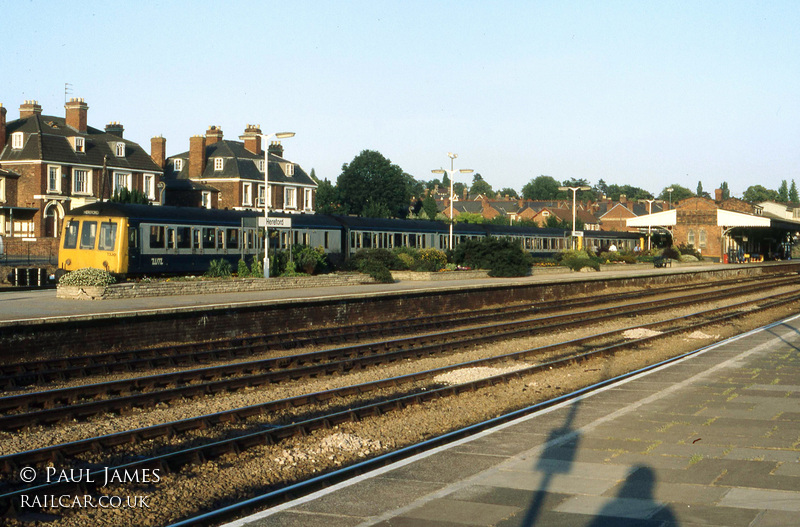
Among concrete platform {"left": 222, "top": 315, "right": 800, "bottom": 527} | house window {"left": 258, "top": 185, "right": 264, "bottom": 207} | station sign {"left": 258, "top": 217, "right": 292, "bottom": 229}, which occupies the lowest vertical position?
concrete platform {"left": 222, "top": 315, "right": 800, "bottom": 527}

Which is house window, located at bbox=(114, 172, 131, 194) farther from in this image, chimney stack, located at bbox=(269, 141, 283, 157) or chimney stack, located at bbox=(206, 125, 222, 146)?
chimney stack, located at bbox=(269, 141, 283, 157)

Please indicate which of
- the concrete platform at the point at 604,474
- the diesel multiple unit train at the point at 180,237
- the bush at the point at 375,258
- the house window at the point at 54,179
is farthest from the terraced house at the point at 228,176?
the concrete platform at the point at 604,474

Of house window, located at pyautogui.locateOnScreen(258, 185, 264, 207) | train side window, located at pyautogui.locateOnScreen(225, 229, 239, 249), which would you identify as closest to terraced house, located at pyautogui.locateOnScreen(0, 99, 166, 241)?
house window, located at pyautogui.locateOnScreen(258, 185, 264, 207)

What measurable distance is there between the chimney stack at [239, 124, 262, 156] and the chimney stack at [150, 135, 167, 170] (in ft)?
26.1

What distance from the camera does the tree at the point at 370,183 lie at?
10088 centimetres

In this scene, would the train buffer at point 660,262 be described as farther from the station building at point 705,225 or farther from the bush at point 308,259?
the bush at point 308,259

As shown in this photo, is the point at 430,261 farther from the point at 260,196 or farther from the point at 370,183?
the point at 370,183

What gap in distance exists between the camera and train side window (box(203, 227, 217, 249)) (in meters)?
30.3

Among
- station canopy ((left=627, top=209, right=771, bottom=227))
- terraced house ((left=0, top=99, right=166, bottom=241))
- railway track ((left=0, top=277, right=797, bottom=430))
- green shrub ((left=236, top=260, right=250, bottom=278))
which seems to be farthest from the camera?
station canopy ((left=627, top=209, right=771, bottom=227))

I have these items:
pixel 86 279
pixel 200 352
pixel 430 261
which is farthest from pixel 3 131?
pixel 200 352

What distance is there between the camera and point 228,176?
64.6 metres

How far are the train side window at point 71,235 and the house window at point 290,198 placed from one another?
41.2 metres

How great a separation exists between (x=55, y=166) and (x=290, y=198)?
71.1 ft

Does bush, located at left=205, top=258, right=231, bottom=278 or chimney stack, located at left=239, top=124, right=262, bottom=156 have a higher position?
chimney stack, located at left=239, top=124, right=262, bottom=156
